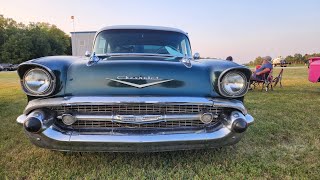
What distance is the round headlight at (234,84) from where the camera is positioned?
2852 millimetres

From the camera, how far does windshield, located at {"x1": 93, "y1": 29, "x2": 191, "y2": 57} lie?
387 cm

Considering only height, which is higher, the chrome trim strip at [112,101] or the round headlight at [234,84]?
the round headlight at [234,84]

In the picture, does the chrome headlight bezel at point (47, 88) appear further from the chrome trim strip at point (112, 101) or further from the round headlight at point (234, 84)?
the round headlight at point (234, 84)

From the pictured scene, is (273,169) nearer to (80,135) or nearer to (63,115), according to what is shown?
(80,135)

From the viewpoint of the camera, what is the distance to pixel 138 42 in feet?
12.9

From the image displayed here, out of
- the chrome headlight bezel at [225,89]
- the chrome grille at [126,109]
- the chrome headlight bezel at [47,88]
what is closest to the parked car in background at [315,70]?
the chrome headlight bezel at [225,89]

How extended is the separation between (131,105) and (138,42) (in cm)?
154

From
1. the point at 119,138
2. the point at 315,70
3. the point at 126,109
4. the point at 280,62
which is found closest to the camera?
the point at 119,138

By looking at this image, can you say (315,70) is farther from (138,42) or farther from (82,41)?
(82,41)

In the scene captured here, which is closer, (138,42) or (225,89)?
(225,89)

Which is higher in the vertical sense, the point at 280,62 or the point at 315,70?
the point at 315,70

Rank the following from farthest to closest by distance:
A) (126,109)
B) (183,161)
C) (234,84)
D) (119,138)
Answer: (183,161)
(234,84)
(126,109)
(119,138)

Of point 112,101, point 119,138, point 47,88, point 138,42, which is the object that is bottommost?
point 119,138

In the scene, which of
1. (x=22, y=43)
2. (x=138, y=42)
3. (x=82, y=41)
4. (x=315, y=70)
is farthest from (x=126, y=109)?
(x=22, y=43)
